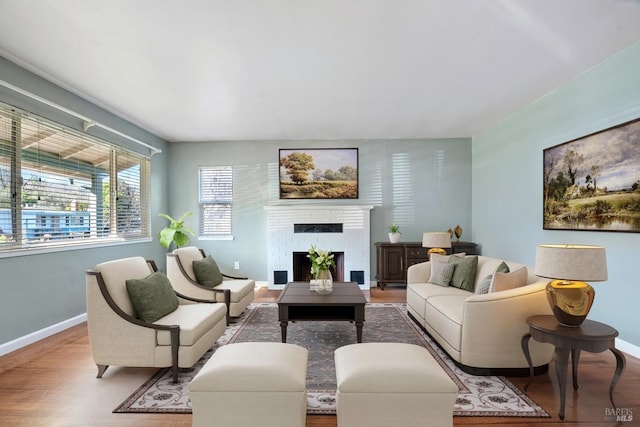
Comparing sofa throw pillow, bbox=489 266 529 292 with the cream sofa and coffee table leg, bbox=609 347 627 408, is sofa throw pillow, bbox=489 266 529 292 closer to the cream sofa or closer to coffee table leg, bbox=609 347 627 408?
the cream sofa

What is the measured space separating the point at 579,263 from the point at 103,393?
344 centimetres

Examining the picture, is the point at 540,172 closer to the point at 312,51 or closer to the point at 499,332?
the point at 499,332

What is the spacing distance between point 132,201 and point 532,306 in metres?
5.53

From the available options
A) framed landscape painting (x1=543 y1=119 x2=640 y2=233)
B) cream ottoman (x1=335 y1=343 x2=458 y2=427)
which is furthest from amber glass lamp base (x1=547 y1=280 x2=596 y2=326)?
framed landscape painting (x1=543 y1=119 x2=640 y2=233)

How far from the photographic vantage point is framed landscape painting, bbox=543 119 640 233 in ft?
9.48

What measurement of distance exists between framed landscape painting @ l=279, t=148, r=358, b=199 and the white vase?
8.93 ft

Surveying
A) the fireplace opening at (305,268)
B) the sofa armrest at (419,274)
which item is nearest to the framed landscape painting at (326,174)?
the fireplace opening at (305,268)

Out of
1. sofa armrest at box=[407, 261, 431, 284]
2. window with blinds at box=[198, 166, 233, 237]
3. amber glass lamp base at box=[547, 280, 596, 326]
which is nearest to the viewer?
amber glass lamp base at box=[547, 280, 596, 326]

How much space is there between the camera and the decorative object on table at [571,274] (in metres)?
2.02

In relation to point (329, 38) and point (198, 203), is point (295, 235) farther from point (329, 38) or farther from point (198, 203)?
point (329, 38)

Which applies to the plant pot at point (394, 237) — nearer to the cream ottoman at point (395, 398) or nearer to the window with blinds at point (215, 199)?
the window with blinds at point (215, 199)

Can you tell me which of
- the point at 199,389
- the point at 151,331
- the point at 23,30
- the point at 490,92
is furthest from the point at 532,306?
the point at 23,30

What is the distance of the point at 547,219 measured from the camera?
3941 mm

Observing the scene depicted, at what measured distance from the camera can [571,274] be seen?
2.04m
